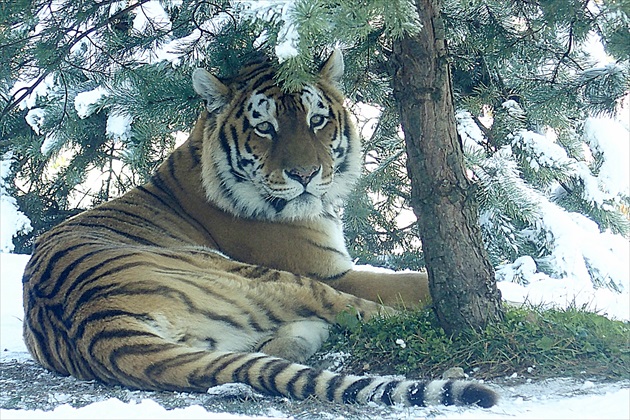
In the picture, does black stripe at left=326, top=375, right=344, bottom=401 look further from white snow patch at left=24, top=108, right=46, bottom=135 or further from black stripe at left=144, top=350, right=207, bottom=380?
white snow patch at left=24, top=108, right=46, bottom=135

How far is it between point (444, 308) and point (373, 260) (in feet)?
12.6

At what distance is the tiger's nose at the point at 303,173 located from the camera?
399 centimetres

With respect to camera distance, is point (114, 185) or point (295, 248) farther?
point (114, 185)

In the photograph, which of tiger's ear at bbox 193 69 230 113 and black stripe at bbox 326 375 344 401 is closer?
black stripe at bbox 326 375 344 401

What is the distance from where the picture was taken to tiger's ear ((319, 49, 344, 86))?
13.1 feet

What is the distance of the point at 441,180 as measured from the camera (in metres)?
3.20

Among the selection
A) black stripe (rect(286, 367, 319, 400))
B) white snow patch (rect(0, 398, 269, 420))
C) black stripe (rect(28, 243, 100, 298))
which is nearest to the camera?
white snow patch (rect(0, 398, 269, 420))

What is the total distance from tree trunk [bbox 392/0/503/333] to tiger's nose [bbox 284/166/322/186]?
851mm

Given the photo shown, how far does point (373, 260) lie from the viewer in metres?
7.09

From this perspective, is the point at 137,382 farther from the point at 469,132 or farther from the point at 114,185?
the point at 114,185

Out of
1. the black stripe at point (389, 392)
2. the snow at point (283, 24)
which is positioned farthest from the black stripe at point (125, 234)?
the snow at point (283, 24)

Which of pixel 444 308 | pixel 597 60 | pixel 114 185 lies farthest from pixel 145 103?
pixel 114 185

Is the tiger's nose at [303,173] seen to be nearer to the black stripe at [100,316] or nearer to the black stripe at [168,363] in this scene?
the black stripe at [100,316]

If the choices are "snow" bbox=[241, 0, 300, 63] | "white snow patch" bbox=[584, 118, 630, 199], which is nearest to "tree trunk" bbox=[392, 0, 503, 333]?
"snow" bbox=[241, 0, 300, 63]
